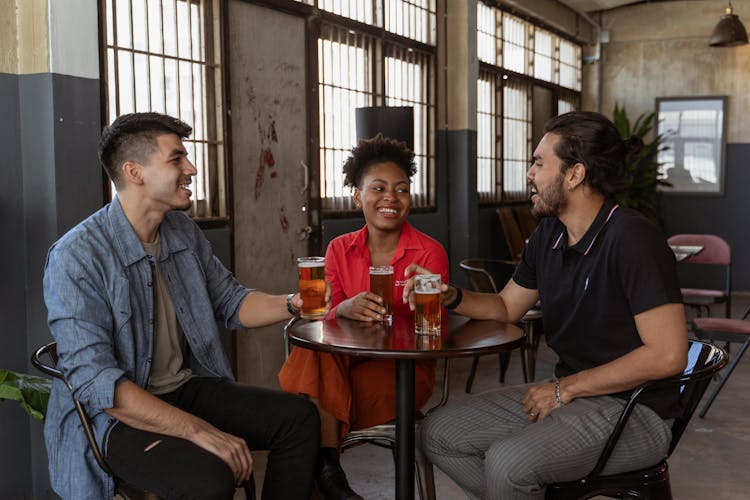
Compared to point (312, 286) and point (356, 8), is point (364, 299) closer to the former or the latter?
point (312, 286)

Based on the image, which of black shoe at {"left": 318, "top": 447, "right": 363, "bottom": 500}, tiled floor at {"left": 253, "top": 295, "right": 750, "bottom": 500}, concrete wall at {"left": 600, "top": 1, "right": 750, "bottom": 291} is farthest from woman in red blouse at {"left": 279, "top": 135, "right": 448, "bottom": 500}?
concrete wall at {"left": 600, "top": 1, "right": 750, "bottom": 291}

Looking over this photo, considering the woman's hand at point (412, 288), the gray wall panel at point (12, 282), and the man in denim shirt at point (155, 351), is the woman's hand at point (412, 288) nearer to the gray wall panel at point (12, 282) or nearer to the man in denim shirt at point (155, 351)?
the man in denim shirt at point (155, 351)

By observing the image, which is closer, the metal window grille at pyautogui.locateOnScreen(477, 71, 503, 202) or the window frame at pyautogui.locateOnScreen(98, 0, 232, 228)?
the window frame at pyautogui.locateOnScreen(98, 0, 232, 228)

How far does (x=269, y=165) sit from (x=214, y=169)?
0.39 meters

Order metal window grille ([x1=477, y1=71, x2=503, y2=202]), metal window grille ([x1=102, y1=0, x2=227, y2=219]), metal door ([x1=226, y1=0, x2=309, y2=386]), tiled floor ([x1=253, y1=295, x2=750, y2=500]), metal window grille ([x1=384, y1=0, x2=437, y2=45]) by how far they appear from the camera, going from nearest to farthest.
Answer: tiled floor ([x1=253, y1=295, x2=750, y2=500])
metal window grille ([x1=102, y1=0, x2=227, y2=219])
metal door ([x1=226, y1=0, x2=309, y2=386])
metal window grille ([x1=384, y1=0, x2=437, y2=45])
metal window grille ([x1=477, y1=71, x2=503, y2=202])

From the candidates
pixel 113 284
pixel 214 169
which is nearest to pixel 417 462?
pixel 113 284

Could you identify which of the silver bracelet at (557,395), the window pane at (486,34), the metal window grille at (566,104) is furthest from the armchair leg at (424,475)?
the metal window grille at (566,104)

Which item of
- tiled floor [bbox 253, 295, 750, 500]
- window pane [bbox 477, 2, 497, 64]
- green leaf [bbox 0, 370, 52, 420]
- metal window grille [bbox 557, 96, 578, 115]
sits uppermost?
window pane [bbox 477, 2, 497, 64]

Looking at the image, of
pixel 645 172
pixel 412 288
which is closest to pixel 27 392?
pixel 412 288

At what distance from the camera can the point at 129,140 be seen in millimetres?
2152

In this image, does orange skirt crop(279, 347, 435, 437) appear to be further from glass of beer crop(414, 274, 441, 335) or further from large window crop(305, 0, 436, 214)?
large window crop(305, 0, 436, 214)

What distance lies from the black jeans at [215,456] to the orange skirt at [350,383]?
0.11 m

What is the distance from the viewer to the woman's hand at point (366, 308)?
7.55ft

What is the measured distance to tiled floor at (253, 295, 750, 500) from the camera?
10.8ft
